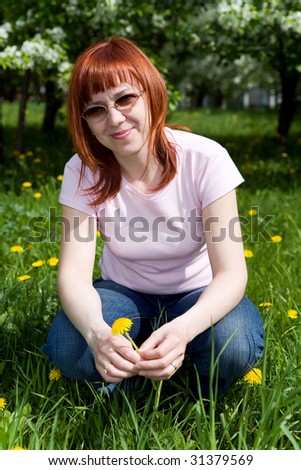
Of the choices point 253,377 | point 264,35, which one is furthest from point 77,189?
point 264,35

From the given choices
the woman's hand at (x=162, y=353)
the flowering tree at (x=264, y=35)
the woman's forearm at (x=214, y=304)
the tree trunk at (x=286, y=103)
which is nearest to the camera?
the woman's hand at (x=162, y=353)

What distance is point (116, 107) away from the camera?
2.01 metres

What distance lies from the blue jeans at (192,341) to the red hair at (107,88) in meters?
0.38

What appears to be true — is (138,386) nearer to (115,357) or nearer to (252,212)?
(115,357)

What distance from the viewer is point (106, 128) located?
2037mm

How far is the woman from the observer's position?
76.5 inches

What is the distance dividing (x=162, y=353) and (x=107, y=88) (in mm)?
803

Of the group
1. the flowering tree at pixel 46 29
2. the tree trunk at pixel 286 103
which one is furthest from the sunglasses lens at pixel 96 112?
the tree trunk at pixel 286 103

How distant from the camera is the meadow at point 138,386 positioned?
1801 millimetres

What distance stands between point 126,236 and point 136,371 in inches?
21.4

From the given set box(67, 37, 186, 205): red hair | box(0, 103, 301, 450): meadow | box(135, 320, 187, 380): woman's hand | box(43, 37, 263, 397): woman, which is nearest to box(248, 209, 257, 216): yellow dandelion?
box(0, 103, 301, 450): meadow

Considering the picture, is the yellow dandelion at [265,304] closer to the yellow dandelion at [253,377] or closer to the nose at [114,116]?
the yellow dandelion at [253,377]

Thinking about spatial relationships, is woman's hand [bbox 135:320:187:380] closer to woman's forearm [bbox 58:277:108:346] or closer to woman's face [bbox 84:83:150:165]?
woman's forearm [bbox 58:277:108:346]

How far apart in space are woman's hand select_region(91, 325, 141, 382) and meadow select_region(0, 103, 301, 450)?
74 millimetres
